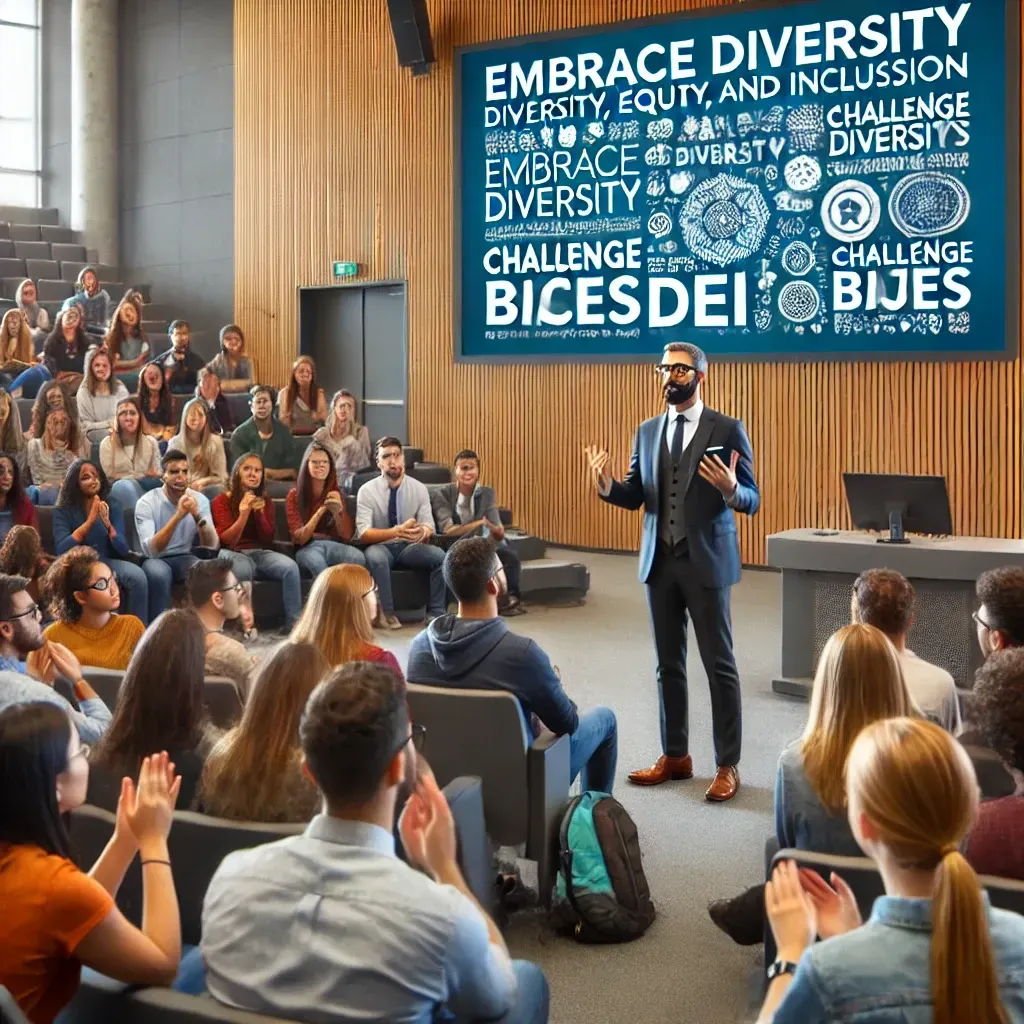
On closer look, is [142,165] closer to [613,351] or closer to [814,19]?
[613,351]

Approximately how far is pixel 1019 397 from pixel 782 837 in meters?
6.15

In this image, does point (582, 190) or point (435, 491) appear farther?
point (582, 190)

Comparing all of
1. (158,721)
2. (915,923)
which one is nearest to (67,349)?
(158,721)

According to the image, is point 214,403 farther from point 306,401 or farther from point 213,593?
point 213,593

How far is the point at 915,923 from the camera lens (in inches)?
60.1

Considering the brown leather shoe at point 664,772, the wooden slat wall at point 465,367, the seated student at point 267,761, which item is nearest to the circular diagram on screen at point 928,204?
the wooden slat wall at point 465,367

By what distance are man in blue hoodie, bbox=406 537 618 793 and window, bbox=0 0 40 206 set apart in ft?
37.4

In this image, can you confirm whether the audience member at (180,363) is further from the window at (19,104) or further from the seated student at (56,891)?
the seated student at (56,891)

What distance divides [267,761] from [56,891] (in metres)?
0.74

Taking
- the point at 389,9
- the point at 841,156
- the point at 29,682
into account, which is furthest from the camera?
the point at 389,9

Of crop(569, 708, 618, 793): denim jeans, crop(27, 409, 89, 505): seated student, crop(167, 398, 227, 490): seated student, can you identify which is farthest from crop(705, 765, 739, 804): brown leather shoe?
crop(27, 409, 89, 505): seated student

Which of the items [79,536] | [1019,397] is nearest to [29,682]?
[79,536]

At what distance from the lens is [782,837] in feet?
8.84

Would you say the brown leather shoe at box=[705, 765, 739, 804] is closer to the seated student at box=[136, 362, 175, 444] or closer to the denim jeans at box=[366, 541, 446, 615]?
the denim jeans at box=[366, 541, 446, 615]
